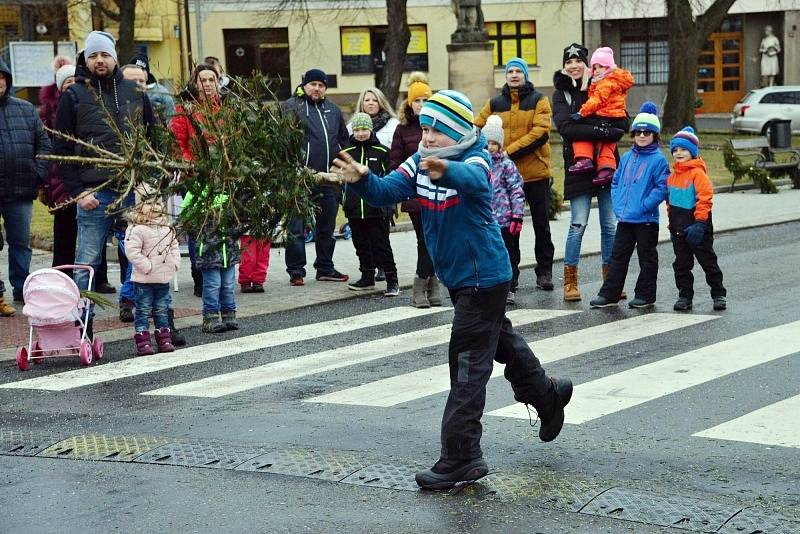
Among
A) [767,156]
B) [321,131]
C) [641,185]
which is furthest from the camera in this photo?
[767,156]

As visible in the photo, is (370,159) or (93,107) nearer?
(93,107)

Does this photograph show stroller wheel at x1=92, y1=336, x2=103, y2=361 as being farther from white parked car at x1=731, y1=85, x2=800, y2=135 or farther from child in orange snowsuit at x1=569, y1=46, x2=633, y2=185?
white parked car at x1=731, y1=85, x2=800, y2=135

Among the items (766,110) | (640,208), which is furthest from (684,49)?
(640,208)

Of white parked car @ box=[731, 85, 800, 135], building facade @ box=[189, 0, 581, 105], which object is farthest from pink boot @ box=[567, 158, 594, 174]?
building facade @ box=[189, 0, 581, 105]

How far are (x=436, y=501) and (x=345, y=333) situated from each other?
477 centimetres

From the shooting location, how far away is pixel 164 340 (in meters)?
10.1

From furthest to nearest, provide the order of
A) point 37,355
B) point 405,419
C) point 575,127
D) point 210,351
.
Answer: point 575,127, point 210,351, point 37,355, point 405,419

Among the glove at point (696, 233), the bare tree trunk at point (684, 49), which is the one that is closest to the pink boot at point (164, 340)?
the glove at point (696, 233)

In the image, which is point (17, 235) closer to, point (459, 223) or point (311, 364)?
point (311, 364)

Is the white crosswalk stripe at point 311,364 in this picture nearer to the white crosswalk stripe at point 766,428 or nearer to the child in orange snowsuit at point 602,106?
the child in orange snowsuit at point 602,106

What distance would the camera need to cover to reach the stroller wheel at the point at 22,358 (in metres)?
9.58

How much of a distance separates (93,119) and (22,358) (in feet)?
6.39

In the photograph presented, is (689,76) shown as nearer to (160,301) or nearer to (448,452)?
(160,301)

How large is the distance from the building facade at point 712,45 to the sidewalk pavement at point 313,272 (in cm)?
3077
